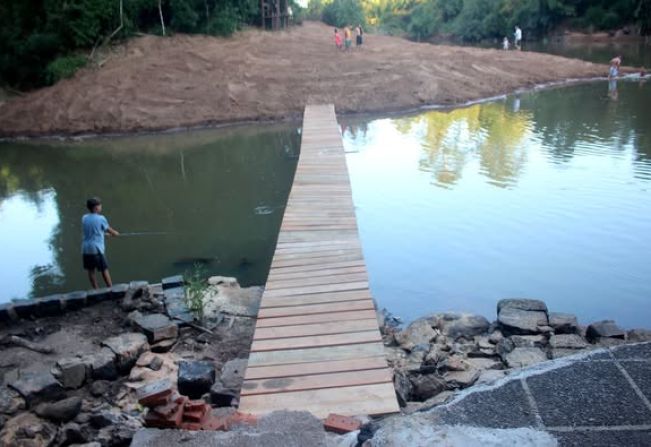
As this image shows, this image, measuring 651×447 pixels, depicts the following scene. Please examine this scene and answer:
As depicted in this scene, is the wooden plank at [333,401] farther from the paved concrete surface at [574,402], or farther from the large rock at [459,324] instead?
the large rock at [459,324]

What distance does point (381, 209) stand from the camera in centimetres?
1094

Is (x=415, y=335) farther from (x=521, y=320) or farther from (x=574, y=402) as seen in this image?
(x=574, y=402)

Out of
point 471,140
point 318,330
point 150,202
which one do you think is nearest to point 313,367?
point 318,330

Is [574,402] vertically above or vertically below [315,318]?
above

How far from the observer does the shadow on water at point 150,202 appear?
9062 millimetres

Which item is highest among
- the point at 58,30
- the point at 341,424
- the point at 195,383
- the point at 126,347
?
the point at 58,30

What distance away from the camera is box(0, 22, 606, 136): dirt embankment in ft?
66.6

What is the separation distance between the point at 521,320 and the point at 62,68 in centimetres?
2120

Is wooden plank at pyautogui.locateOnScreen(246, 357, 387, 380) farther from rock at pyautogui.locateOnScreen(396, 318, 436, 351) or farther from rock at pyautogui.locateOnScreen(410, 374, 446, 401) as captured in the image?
rock at pyautogui.locateOnScreen(396, 318, 436, 351)

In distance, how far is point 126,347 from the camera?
543 cm

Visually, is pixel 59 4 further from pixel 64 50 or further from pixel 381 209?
pixel 381 209

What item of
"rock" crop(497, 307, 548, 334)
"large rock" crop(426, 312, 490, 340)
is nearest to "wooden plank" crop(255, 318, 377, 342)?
"large rock" crop(426, 312, 490, 340)

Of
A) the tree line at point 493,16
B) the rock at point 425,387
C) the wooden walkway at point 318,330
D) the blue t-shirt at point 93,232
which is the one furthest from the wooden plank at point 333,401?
the tree line at point 493,16

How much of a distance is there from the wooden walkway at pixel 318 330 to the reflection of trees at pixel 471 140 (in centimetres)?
576
